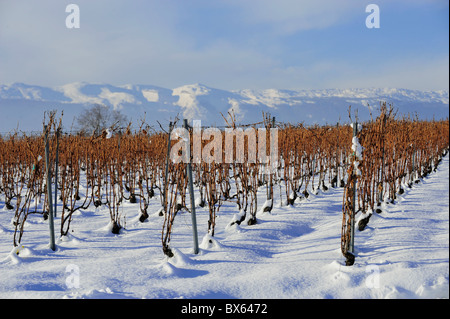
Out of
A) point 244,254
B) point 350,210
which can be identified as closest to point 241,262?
point 244,254

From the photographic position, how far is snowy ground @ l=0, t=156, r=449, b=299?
200 centimetres

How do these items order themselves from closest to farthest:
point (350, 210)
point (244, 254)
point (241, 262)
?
point (350, 210)
point (241, 262)
point (244, 254)

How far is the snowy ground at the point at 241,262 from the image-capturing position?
2004 mm

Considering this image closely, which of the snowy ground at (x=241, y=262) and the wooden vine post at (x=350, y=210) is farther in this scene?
the wooden vine post at (x=350, y=210)

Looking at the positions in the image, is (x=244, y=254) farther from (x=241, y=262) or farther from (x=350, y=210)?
(x=350, y=210)

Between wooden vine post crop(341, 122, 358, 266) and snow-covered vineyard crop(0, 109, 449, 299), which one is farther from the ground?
wooden vine post crop(341, 122, 358, 266)

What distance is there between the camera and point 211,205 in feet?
10.7

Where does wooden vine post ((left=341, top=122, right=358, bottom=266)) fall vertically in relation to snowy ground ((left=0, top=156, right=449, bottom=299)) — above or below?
above

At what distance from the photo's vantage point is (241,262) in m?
2.59

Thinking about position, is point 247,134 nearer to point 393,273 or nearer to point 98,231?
point 98,231

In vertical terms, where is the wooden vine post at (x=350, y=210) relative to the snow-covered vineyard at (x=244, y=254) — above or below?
above

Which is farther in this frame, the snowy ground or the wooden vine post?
the wooden vine post
